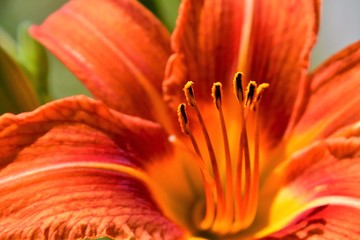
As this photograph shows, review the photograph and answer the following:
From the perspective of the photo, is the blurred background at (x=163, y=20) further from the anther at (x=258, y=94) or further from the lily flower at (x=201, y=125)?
the anther at (x=258, y=94)

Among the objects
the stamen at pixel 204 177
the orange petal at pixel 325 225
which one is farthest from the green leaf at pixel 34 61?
the orange petal at pixel 325 225

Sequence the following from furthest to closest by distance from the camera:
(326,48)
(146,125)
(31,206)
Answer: (326,48), (146,125), (31,206)

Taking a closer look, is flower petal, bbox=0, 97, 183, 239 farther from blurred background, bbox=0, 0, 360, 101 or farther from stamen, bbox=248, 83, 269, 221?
blurred background, bbox=0, 0, 360, 101

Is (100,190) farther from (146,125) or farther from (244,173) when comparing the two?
(244,173)

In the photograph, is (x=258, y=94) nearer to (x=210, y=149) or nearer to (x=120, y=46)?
(x=210, y=149)

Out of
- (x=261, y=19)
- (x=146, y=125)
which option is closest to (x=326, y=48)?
(x=261, y=19)

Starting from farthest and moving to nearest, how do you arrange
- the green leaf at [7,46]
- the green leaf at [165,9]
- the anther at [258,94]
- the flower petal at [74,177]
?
1. the green leaf at [165,9]
2. the green leaf at [7,46]
3. the anther at [258,94]
4. the flower petal at [74,177]
